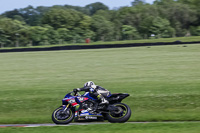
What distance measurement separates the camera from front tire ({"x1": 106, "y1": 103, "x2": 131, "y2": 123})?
428 inches

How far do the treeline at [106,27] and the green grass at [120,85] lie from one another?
164ft

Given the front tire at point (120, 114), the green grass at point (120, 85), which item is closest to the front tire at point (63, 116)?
the front tire at point (120, 114)

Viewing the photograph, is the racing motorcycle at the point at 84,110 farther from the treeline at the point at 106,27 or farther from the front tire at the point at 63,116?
the treeline at the point at 106,27

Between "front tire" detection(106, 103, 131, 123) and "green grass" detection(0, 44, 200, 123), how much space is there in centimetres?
168

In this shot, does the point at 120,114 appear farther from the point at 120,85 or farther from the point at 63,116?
the point at 120,85

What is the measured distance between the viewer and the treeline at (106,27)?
88.6 meters

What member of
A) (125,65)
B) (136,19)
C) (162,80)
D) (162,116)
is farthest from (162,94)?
(136,19)

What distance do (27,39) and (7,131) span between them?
80.9 metres

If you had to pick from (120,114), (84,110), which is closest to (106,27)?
(84,110)

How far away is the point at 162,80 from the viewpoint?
21.7m

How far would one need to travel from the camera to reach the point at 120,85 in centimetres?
2050

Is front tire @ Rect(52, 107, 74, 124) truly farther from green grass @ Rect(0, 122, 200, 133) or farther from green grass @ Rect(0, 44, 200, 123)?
green grass @ Rect(0, 44, 200, 123)

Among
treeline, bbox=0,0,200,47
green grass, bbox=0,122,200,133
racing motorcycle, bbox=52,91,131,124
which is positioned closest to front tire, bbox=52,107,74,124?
racing motorcycle, bbox=52,91,131,124

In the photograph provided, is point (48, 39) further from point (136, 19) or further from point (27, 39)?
point (136, 19)
